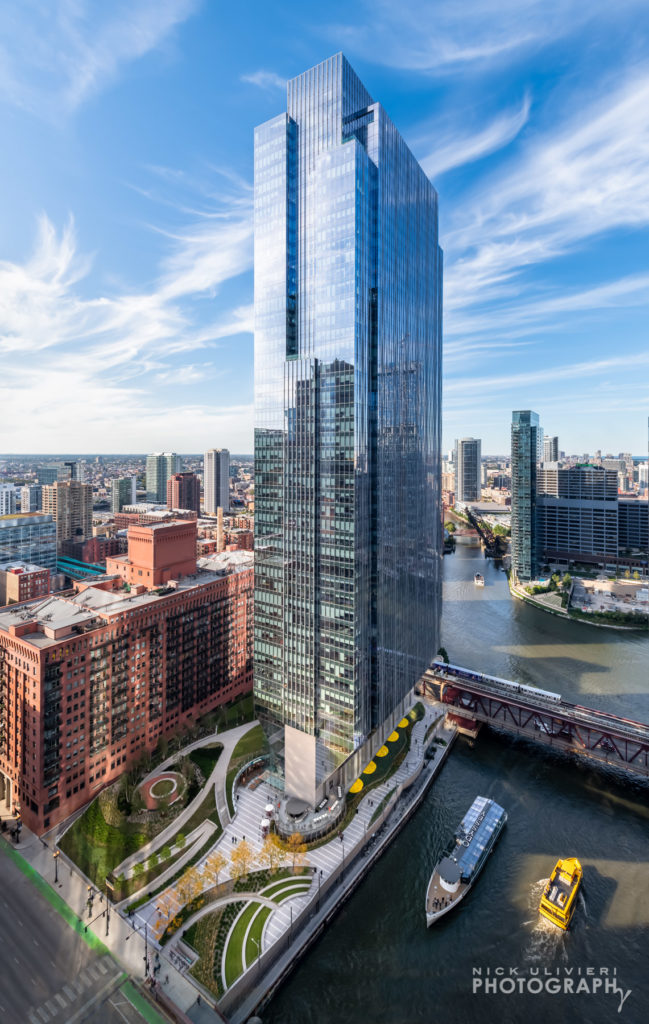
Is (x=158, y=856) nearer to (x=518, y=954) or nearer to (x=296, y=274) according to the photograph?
(x=518, y=954)

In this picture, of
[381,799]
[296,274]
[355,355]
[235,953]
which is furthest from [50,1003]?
[296,274]

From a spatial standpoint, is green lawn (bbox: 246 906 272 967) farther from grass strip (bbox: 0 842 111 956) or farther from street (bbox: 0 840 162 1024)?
grass strip (bbox: 0 842 111 956)

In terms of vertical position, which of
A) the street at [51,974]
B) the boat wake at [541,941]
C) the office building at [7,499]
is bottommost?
the boat wake at [541,941]

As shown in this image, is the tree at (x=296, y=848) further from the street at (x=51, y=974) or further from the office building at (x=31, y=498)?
the office building at (x=31, y=498)

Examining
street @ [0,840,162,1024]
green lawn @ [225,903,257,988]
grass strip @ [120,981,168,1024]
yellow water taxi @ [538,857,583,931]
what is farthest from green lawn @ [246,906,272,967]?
yellow water taxi @ [538,857,583,931]

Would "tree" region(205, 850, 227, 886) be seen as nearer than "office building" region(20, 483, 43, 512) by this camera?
Yes

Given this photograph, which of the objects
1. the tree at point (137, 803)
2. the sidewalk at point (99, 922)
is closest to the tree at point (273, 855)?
the sidewalk at point (99, 922)

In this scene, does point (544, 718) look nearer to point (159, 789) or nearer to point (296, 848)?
point (296, 848)
